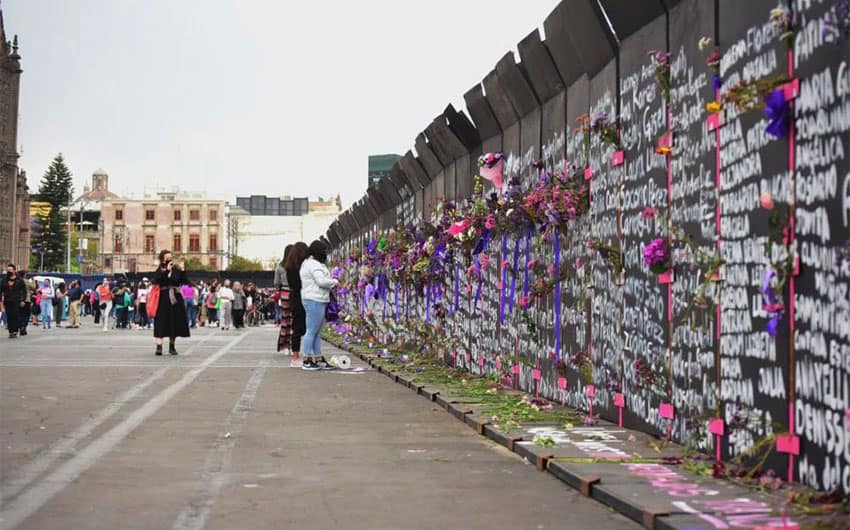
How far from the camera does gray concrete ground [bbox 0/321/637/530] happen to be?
697 cm

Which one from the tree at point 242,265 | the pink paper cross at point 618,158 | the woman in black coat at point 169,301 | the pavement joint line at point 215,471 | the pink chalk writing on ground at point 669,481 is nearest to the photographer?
the pavement joint line at point 215,471

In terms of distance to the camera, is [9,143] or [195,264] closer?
[9,143]

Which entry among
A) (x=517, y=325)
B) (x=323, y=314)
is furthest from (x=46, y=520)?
(x=323, y=314)

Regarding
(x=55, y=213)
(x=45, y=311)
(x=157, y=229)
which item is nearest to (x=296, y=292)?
(x=45, y=311)

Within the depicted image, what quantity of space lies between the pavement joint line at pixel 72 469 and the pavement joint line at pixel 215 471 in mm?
754

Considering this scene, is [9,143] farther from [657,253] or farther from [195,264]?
[657,253]

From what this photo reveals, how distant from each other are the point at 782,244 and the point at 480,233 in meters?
9.66

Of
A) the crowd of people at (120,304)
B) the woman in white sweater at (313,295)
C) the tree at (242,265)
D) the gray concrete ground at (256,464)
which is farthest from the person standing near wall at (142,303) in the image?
the tree at (242,265)

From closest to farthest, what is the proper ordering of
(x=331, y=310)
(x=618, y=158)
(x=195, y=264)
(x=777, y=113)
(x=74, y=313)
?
(x=777, y=113) → (x=618, y=158) → (x=331, y=310) → (x=74, y=313) → (x=195, y=264)

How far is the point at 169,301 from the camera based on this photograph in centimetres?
2447

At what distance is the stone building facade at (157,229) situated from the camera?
639 ft

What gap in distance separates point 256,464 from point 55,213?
180072mm

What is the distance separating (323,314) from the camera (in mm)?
20391

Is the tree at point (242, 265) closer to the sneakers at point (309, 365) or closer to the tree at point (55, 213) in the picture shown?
the tree at point (55, 213)
